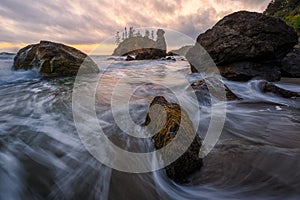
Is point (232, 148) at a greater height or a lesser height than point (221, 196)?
greater

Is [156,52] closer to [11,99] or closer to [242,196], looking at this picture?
[11,99]

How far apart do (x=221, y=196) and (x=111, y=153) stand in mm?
1325

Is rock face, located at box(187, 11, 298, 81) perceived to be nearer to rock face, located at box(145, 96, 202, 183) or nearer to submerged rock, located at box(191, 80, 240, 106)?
submerged rock, located at box(191, 80, 240, 106)

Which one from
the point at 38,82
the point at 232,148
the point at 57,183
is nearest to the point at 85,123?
the point at 57,183

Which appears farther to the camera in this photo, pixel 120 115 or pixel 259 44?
pixel 259 44

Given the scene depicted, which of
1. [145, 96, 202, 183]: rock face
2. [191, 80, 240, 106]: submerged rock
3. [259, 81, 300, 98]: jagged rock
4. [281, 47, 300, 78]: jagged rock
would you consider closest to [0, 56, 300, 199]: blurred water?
[145, 96, 202, 183]: rock face

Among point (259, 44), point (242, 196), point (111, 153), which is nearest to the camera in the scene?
point (242, 196)

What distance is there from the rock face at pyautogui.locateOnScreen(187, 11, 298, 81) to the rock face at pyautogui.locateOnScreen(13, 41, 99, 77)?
572cm

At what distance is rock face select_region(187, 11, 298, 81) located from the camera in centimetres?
687

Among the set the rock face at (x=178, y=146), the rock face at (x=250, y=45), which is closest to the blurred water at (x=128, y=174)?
the rock face at (x=178, y=146)

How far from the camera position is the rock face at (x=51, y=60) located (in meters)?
7.16

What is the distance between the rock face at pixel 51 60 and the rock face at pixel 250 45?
5.72 metres

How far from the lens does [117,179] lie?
1.88m

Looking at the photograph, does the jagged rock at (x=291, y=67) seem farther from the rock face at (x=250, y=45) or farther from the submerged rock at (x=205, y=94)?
the submerged rock at (x=205, y=94)
